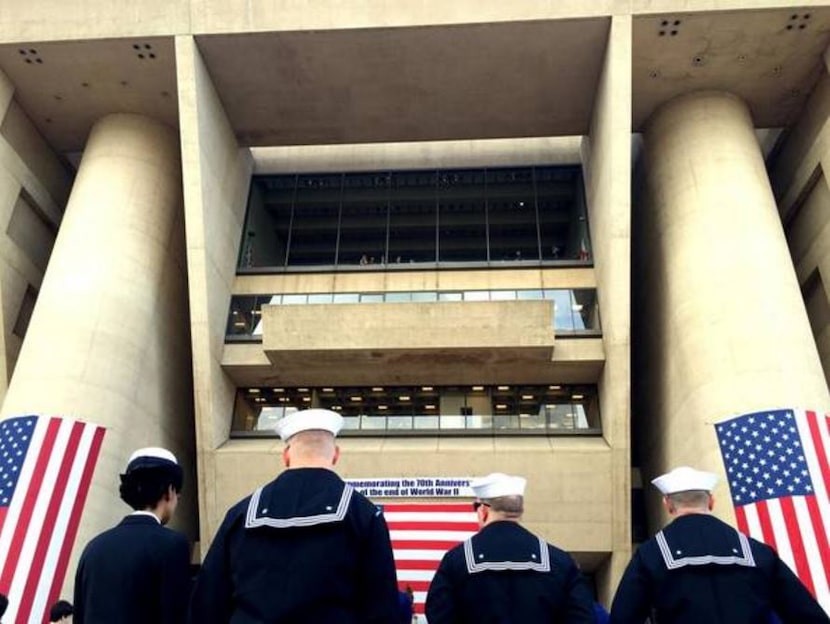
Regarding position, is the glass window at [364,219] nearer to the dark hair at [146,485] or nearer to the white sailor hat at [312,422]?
the dark hair at [146,485]

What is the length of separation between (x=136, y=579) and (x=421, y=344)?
16240mm

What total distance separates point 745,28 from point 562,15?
5.10 metres

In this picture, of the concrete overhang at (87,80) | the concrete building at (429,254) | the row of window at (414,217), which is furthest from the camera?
the row of window at (414,217)

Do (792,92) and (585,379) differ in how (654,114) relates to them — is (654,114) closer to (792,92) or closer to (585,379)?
(792,92)

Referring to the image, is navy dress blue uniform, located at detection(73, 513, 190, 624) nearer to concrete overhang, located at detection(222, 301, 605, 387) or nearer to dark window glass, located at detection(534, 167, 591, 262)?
concrete overhang, located at detection(222, 301, 605, 387)

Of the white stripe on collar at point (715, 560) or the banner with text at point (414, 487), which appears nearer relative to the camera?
the white stripe on collar at point (715, 560)

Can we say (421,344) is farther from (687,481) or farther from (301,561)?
(301,561)

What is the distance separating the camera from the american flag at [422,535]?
16578 mm

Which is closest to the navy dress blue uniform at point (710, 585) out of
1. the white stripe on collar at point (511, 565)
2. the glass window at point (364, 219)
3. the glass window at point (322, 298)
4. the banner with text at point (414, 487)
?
the white stripe on collar at point (511, 565)

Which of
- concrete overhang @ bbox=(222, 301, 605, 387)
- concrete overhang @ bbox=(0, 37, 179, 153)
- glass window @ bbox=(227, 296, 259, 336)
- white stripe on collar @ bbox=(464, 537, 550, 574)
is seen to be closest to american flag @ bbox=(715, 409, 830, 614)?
concrete overhang @ bbox=(222, 301, 605, 387)

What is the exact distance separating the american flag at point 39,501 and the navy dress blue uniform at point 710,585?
15369 mm

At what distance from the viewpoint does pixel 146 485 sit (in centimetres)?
453

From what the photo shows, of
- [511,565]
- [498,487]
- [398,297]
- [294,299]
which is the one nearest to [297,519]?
[511,565]

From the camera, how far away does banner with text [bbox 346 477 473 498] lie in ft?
64.6
